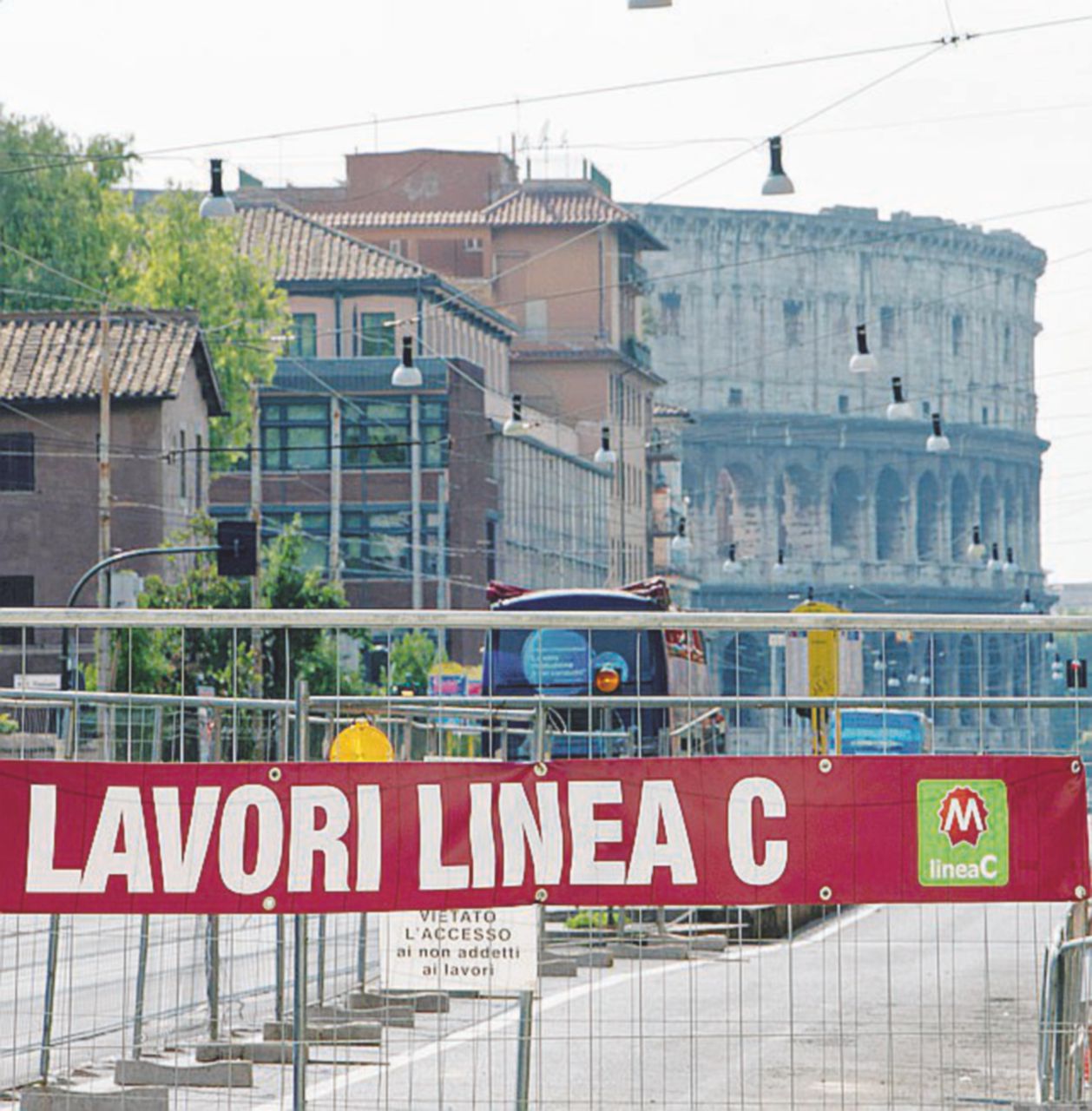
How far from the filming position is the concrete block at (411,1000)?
10.4m

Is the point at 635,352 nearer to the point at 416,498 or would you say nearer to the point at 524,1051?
the point at 416,498

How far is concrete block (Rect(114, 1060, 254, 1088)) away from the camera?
11383 mm

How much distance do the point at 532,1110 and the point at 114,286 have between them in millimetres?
64830

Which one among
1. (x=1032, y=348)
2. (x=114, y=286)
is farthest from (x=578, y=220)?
(x=1032, y=348)

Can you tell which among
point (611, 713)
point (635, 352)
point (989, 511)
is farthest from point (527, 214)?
point (611, 713)

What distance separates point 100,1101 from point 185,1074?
1726 mm

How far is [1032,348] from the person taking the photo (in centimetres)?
17238

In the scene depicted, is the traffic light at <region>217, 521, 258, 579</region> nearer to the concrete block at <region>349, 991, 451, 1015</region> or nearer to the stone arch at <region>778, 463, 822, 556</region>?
the concrete block at <region>349, 991, 451, 1015</region>

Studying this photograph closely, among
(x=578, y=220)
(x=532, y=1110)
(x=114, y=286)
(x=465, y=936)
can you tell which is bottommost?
(x=532, y=1110)

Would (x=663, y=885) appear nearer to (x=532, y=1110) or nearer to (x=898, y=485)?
(x=532, y=1110)

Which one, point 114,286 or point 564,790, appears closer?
point 564,790

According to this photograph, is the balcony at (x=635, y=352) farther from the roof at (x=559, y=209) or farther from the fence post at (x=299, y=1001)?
the fence post at (x=299, y=1001)

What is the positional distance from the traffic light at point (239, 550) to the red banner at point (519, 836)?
127ft

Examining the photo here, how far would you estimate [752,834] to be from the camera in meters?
9.01
